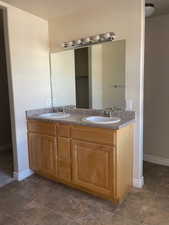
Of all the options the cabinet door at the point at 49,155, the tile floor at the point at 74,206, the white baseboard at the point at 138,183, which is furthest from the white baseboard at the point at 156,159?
the cabinet door at the point at 49,155

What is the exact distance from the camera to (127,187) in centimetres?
230

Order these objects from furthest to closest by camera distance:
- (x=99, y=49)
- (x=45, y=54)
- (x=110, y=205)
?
(x=45, y=54) → (x=99, y=49) → (x=110, y=205)

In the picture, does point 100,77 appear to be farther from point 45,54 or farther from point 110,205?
point 110,205

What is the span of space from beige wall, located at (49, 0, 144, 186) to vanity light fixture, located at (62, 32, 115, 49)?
101 millimetres

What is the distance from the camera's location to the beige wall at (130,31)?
2260 millimetres

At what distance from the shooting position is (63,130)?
2375 millimetres

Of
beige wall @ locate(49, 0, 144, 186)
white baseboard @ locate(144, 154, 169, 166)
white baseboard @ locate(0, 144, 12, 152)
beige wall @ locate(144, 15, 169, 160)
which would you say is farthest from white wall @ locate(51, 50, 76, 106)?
white baseboard @ locate(0, 144, 12, 152)

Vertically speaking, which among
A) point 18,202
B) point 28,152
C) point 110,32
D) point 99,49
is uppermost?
point 110,32

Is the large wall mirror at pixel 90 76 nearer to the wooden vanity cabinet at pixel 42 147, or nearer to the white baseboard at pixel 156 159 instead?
the wooden vanity cabinet at pixel 42 147

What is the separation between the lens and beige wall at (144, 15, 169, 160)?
2.98 meters

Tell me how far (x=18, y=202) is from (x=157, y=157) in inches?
93.1

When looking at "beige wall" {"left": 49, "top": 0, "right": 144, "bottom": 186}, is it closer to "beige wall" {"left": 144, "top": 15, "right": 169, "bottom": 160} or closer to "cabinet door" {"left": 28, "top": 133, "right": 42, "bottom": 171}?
"beige wall" {"left": 144, "top": 15, "right": 169, "bottom": 160}

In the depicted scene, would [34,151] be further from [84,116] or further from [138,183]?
[138,183]

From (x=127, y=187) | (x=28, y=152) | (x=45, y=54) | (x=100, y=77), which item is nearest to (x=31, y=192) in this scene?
(x=28, y=152)
